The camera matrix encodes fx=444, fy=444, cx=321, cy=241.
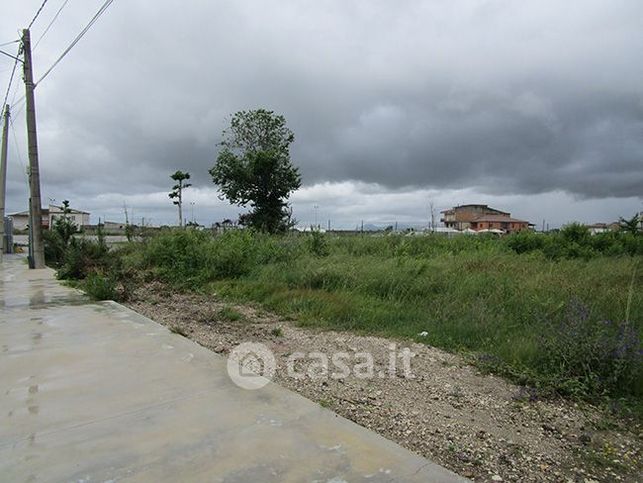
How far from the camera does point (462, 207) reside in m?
99.2

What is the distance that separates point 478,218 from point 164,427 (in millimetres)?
94548

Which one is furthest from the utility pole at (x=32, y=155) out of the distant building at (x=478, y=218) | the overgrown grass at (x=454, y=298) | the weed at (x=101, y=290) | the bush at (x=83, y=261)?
the distant building at (x=478, y=218)

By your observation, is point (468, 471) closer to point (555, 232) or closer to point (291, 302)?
point (291, 302)

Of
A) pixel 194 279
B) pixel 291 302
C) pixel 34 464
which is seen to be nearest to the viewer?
pixel 34 464

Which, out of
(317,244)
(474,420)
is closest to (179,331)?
(474,420)

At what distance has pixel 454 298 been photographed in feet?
22.9

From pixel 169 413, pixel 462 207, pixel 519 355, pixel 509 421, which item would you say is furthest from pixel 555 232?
pixel 462 207

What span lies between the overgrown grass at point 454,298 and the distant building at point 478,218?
72.7 m

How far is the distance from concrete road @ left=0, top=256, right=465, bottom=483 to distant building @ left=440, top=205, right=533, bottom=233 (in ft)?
272

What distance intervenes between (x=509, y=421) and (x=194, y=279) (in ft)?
26.8

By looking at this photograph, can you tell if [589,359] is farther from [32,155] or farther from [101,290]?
[32,155]

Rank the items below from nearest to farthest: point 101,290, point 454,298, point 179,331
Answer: point 179,331 < point 454,298 < point 101,290

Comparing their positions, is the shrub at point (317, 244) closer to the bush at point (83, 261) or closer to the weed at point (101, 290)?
the bush at point (83, 261)

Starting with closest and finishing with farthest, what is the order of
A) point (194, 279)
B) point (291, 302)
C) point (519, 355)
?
point (519, 355), point (291, 302), point (194, 279)
